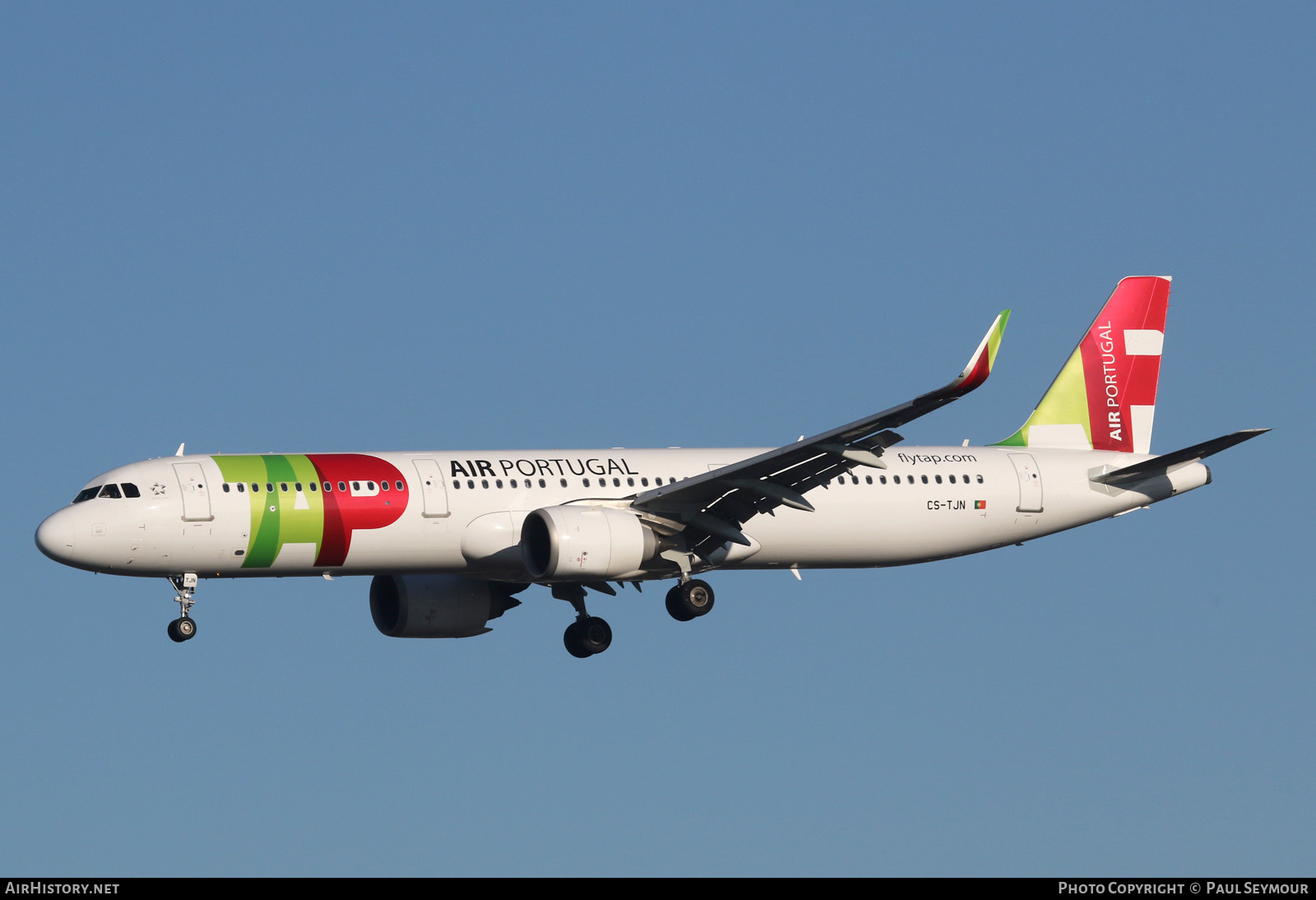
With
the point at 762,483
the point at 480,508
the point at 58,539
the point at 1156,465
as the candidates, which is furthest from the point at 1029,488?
the point at 58,539

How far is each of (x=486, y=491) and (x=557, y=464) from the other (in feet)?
7.37

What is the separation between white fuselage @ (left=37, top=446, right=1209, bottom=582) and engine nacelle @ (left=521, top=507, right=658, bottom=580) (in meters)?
1.20

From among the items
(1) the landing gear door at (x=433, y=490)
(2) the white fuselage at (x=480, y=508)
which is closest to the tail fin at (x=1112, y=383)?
(2) the white fuselage at (x=480, y=508)

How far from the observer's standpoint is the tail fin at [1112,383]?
191ft

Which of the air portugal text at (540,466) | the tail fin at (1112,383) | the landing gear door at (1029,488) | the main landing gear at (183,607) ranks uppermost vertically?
the tail fin at (1112,383)

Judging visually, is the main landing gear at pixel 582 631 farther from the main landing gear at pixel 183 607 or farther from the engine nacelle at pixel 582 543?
the main landing gear at pixel 183 607

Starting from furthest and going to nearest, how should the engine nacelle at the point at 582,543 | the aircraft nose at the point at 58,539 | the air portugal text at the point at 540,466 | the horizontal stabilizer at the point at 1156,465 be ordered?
the horizontal stabilizer at the point at 1156,465 → the air portugal text at the point at 540,466 → the engine nacelle at the point at 582,543 → the aircraft nose at the point at 58,539

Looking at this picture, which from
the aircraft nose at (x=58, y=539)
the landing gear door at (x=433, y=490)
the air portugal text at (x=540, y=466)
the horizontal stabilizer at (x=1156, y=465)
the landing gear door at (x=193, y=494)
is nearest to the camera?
the aircraft nose at (x=58, y=539)

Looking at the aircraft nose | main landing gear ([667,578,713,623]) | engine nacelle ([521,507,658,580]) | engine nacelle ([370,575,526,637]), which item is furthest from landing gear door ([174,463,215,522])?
main landing gear ([667,578,713,623])

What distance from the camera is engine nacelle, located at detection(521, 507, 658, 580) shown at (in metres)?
48.1

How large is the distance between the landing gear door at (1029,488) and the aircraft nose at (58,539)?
24897mm

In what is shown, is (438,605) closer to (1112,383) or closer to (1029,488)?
(1029,488)

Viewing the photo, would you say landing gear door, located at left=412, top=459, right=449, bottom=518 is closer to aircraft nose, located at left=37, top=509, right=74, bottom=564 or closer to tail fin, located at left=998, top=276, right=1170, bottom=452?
aircraft nose, located at left=37, top=509, right=74, bottom=564

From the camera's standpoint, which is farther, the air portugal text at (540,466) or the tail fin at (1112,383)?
the tail fin at (1112,383)
